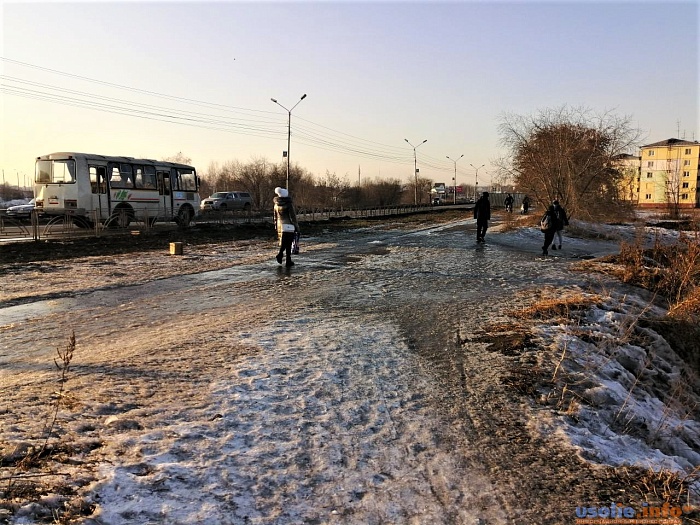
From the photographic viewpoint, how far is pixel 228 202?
128 ft

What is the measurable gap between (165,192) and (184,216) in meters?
1.74

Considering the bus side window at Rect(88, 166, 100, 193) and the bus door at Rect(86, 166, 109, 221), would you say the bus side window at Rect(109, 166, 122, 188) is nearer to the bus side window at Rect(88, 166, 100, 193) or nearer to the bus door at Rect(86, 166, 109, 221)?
the bus door at Rect(86, 166, 109, 221)

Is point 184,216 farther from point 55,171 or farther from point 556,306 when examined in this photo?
point 556,306

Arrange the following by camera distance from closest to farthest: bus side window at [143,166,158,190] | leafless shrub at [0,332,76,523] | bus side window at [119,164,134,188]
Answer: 1. leafless shrub at [0,332,76,523]
2. bus side window at [119,164,134,188]
3. bus side window at [143,166,158,190]

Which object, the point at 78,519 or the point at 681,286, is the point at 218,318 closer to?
the point at 78,519

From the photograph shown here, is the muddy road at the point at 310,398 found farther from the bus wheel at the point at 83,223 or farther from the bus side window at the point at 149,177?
the bus side window at the point at 149,177

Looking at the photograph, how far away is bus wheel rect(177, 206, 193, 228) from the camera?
76.5ft

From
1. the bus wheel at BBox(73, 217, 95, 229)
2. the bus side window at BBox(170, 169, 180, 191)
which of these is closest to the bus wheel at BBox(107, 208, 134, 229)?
the bus wheel at BBox(73, 217, 95, 229)

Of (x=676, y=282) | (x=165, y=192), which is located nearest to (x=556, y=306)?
(x=676, y=282)

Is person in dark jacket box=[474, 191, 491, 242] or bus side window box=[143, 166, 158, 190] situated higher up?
bus side window box=[143, 166, 158, 190]

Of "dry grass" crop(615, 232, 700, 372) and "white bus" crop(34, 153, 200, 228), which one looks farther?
"white bus" crop(34, 153, 200, 228)

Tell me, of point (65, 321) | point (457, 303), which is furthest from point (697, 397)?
point (65, 321)

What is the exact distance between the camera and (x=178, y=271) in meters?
10.5

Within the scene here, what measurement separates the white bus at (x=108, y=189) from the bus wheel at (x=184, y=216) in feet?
0.18
